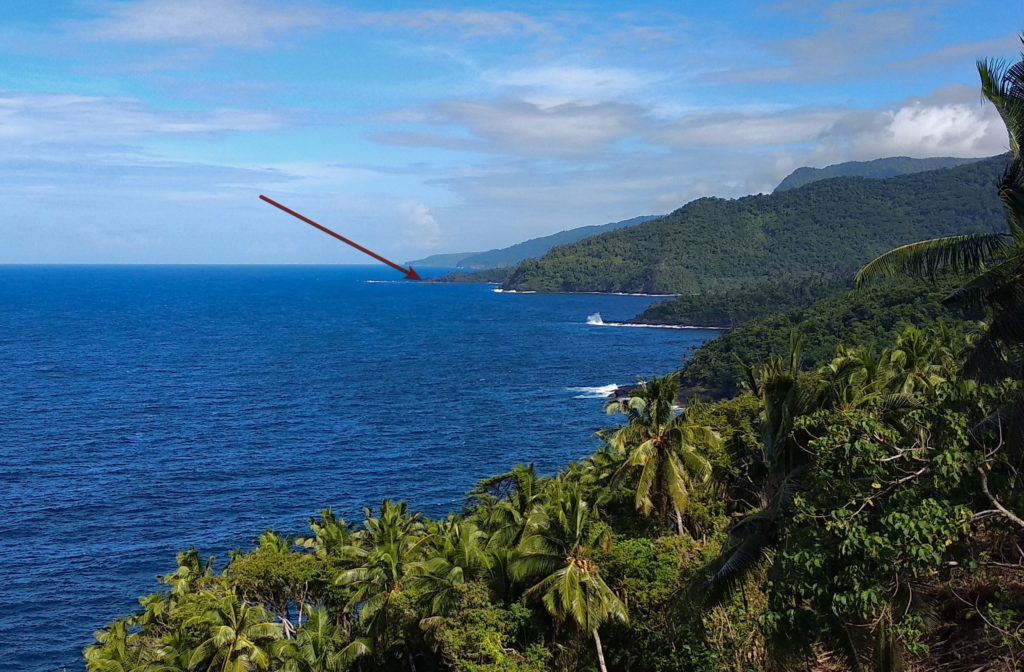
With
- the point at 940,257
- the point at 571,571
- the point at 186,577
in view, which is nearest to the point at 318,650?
the point at 186,577

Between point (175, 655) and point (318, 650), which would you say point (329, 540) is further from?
point (175, 655)

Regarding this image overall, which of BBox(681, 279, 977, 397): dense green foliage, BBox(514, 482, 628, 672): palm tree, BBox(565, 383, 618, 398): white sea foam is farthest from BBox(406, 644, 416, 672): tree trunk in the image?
BBox(681, 279, 977, 397): dense green foliage

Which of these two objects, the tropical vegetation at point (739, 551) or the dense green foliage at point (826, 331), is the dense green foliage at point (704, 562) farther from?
the dense green foliage at point (826, 331)

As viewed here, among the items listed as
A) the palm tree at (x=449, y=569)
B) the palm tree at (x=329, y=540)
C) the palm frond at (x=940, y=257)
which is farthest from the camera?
the palm tree at (x=329, y=540)

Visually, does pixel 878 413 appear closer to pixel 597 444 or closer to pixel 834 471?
pixel 834 471

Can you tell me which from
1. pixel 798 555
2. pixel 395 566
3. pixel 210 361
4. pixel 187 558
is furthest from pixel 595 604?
pixel 210 361

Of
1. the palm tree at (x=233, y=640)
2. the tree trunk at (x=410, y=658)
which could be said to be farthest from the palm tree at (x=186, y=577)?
the tree trunk at (x=410, y=658)
